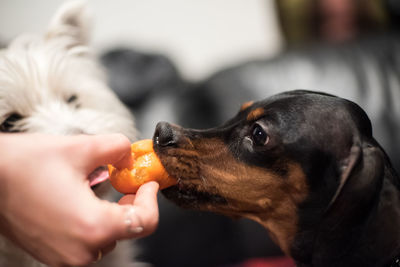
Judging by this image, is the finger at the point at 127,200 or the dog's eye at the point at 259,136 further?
the dog's eye at the point at 259,136

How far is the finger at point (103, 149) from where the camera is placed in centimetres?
67

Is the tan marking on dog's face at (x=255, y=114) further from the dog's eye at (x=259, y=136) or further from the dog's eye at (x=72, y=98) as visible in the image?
the dog's eye at (x=72, y=98)

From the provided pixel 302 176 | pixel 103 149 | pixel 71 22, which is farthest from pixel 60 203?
pixel 71 22

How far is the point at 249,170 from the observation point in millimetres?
1027

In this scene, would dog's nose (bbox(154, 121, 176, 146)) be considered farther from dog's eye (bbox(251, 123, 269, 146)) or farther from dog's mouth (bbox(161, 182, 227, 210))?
dog's eye (bbox(251, 123, 269, 146))

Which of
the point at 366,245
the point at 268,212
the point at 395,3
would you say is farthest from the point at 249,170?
the point at 395,3

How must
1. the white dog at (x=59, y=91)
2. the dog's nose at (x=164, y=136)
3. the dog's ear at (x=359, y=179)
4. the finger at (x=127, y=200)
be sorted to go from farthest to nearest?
the white dog at (x=59, y=91) → the dog's nose at (x=164, y=136) → the dog's ear at (x=359, y=179) → the finger at (x=127, y=200)

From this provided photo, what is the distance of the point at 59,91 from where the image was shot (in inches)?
50.6

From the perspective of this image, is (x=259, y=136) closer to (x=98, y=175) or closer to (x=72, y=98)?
(x=98, y=175)

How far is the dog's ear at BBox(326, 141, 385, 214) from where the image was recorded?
2.87ft

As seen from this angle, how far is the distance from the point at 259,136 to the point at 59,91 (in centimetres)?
79

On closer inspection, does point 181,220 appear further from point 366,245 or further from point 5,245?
point 366,245

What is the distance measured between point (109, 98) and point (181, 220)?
2.84ft

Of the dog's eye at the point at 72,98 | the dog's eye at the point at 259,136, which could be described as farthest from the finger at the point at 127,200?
the dog's eye at the point at 72,98
